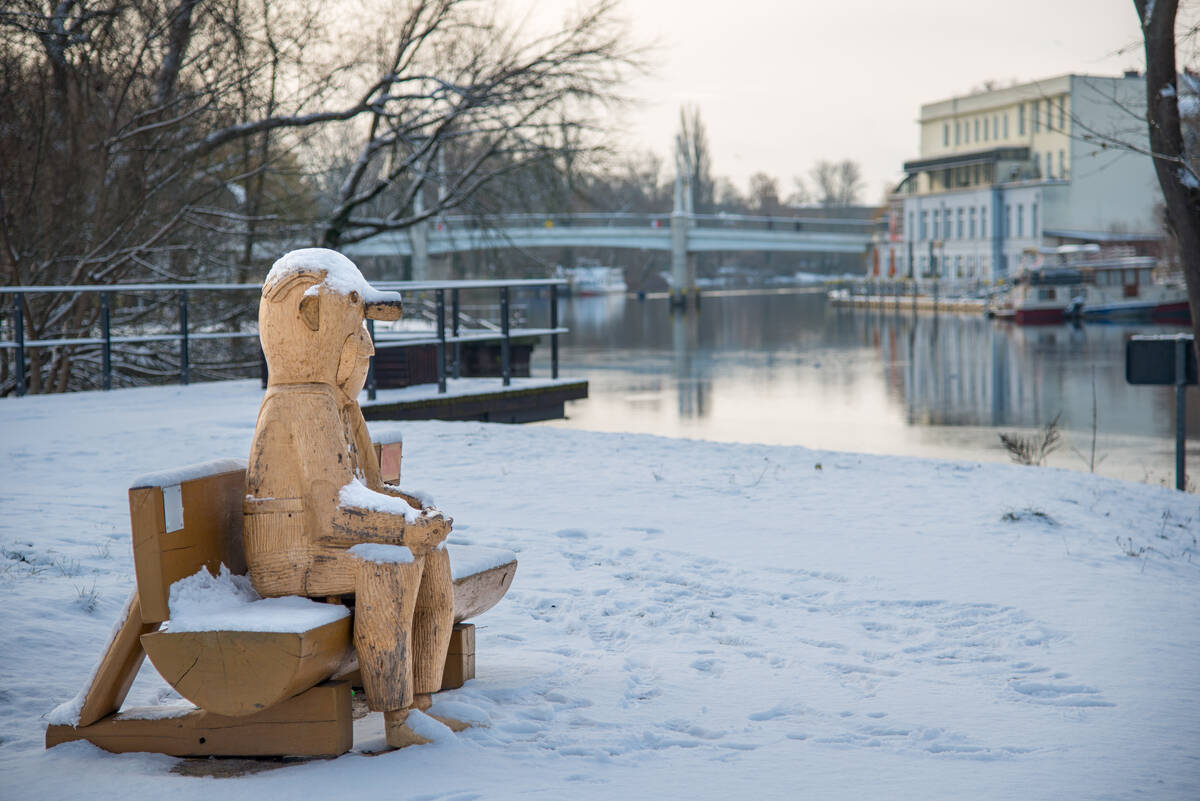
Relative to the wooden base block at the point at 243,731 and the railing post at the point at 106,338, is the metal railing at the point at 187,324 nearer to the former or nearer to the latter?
the railing post at the point at 106,338

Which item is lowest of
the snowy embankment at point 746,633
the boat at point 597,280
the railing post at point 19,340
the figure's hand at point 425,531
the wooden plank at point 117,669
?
the snowy embankment at point 746,633

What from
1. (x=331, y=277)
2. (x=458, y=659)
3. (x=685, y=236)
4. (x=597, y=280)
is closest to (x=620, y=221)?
(x=685, y=236)

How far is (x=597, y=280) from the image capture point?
120 metres

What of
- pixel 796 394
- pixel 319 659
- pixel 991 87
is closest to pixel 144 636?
pixel 319 659

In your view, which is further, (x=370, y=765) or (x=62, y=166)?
(x=62, y=166)

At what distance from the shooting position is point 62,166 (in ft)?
49.5

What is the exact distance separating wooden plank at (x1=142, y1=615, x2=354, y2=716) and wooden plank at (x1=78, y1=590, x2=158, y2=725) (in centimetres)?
24

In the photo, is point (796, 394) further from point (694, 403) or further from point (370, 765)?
point (370, 765)

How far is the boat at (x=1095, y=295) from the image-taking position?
5806 cm

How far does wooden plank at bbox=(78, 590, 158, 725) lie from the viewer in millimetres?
3434

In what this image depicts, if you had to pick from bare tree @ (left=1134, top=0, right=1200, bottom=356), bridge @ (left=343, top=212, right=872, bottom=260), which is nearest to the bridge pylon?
bridge @ (left=343, top=212, right=872, bottom=260)

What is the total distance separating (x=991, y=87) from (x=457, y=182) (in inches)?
3245

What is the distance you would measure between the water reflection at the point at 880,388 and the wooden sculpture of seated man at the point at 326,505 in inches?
489

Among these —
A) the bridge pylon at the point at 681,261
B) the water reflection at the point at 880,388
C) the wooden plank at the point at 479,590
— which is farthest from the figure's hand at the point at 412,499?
the bridge pylon at the point at 681,261
